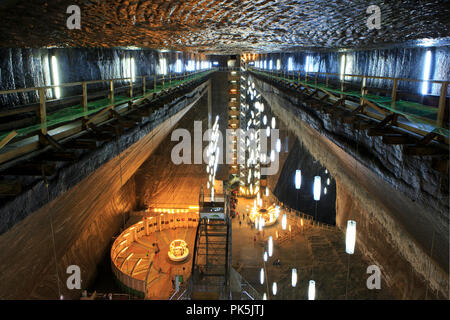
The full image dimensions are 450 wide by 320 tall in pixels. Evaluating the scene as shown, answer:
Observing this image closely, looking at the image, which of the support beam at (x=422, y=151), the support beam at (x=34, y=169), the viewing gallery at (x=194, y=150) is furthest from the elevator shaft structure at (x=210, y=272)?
the support beam at (x=422, y=151)

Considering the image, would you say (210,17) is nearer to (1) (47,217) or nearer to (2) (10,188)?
(1) (47,217)

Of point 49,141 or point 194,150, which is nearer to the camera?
point 49,141

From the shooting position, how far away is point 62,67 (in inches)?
237

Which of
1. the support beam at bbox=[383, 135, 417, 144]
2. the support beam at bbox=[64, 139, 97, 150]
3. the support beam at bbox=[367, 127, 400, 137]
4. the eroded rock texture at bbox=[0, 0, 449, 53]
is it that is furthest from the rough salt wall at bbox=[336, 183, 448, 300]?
the support beam at bbox=[64, 139, 97, 150]

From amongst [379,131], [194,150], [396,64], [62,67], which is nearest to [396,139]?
[379,131]

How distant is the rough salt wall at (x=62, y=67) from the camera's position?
462cm

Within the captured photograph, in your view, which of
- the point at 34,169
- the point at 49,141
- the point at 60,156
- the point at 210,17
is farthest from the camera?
the point at 210,17

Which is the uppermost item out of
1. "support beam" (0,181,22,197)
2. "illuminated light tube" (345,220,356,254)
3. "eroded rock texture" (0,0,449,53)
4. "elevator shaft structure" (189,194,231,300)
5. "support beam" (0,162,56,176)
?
"eroded rock texture" (0,0,449,53)

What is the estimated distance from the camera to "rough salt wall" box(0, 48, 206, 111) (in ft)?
15.2

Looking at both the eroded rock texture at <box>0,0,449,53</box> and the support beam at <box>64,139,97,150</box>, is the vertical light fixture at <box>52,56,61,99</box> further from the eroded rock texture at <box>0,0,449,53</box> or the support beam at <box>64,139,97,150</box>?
the support beam at <box>64,139,97,150</box>

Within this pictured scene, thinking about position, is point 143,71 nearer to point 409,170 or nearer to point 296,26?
point 296,26

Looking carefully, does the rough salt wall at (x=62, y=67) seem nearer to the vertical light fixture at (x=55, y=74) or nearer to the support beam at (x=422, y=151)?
the vertical light fixture at (x=55, y=74)

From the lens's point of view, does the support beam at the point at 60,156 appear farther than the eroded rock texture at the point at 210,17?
No
